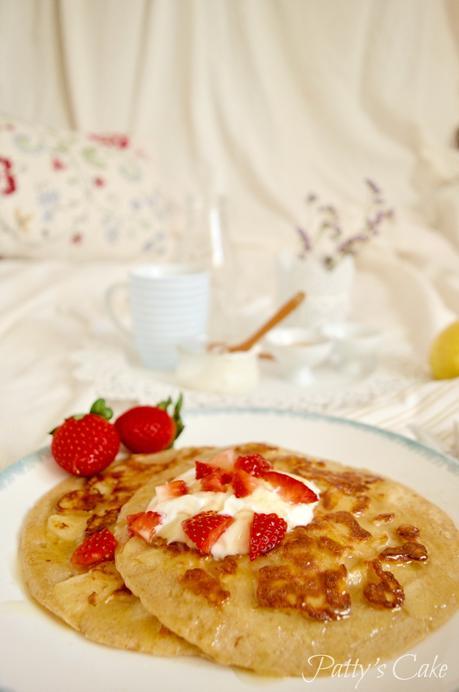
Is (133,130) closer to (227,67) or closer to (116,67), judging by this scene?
(116,67)

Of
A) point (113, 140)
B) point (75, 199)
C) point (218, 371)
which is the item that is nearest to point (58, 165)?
point (75, 199)

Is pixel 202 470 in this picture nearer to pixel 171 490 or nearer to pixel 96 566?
pixel 171 490

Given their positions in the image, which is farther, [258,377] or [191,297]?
[191,297]

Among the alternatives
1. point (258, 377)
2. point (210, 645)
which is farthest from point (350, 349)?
point (210, 645)

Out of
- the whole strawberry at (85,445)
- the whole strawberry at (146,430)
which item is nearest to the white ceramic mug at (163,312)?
the whole strawberry at (146,430)

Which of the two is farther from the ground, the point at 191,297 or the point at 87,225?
the point at 191,297

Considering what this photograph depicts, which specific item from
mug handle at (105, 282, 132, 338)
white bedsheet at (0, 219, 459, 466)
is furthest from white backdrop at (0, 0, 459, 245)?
mug handle at (105, 282, 132, 338)
